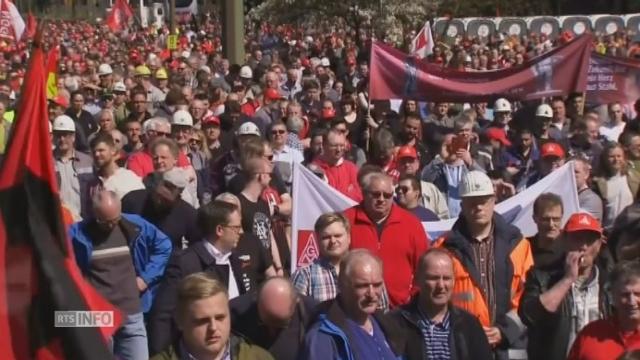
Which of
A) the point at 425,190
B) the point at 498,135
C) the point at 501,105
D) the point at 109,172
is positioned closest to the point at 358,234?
the point at 425,190

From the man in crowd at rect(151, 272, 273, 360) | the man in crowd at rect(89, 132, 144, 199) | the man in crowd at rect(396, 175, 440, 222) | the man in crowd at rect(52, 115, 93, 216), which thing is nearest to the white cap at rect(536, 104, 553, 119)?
the man in crowd at rect(396, 175, 440, 222)

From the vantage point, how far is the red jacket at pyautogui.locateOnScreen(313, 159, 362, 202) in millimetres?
10734

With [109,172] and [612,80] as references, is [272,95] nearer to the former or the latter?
[612,80]

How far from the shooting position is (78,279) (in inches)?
194

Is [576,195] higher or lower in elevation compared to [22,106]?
lower

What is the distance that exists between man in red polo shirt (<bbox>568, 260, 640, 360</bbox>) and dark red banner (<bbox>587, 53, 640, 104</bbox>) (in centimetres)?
952

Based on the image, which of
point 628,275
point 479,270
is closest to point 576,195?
point 479,270

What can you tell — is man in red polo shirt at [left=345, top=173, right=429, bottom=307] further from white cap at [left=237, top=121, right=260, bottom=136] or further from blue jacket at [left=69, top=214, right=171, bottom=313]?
white cap at [left=237, top=121, right=260, bottom=136]

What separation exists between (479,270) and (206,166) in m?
5.15

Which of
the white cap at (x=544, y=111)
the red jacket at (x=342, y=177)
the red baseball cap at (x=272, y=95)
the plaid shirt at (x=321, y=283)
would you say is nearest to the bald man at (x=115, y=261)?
the plaid shirt at (x=321, y=283)

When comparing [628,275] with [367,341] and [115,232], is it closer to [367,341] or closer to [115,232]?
[367,341]

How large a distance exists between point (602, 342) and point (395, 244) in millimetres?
2327

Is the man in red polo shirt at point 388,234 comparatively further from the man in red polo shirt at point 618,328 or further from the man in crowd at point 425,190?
the man in red polo shirt at point 618,328

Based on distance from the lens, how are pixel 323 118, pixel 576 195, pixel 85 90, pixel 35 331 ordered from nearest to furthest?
1. pixel 35 331
2. pixel 576 195
3. pixel 323 118
4. pixel 85 90
